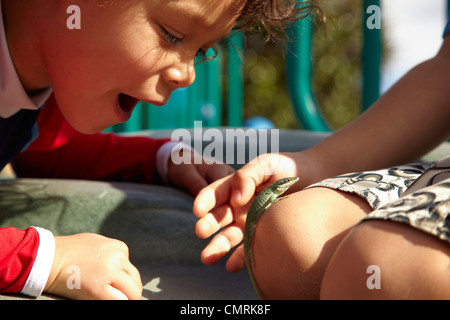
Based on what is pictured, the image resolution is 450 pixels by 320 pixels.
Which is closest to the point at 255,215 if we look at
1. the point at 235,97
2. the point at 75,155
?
the point at 75,155

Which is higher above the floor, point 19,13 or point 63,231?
point 19,13

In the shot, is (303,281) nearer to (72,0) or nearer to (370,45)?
(72,0)

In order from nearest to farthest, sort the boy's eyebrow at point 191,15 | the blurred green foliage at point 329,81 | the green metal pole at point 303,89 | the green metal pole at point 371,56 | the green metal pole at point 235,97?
the boy's eyebrow at point 191,15 < the green metal pole at point 371,56 < the green metal pole at point 303,89 < the green metal pole at point 235,97 < the blurred green foliage at point 329,81

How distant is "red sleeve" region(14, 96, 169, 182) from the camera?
149 centimetres

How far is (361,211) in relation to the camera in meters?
0.75

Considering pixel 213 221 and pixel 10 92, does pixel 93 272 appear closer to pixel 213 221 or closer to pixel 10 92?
pixel 213 221

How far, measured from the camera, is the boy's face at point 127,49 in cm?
97

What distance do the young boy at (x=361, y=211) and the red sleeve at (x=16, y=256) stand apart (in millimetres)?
267

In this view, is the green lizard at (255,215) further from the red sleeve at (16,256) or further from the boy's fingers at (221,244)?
the red sleeve at (16,256)

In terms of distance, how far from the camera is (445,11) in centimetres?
176

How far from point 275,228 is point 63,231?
0.57 metres

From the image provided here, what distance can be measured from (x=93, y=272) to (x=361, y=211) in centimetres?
42

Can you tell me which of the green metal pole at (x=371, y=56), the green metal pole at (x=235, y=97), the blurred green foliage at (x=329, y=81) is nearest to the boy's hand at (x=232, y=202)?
the green metal pole at (x=371, y=56)

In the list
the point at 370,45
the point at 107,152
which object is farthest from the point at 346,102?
the point at 107,152
